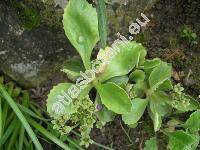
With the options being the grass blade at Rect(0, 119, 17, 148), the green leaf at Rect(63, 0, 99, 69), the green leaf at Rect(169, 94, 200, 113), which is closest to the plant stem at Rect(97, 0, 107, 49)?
the green leaf at Rect(63, 0, 99, 69)

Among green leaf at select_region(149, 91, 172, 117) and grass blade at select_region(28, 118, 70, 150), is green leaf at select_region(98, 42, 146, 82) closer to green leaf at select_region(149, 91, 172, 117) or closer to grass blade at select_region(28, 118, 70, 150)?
green leaf at select_region(149, 91, 172, 117)

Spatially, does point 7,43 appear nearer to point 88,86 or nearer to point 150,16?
point 88,86

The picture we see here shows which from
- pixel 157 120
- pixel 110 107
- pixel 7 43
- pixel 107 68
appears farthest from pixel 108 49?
pixel 7 43

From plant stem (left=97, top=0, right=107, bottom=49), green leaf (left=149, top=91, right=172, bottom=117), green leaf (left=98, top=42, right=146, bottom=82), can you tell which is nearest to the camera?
plant stem (left=97, top=0, right=107, bottom=49)

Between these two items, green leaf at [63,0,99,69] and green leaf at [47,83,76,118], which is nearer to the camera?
green leaf at [63,0,99,69]

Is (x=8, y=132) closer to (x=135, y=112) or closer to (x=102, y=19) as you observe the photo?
(x=135, y=112)

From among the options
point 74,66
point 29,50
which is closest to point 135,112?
point 74,66

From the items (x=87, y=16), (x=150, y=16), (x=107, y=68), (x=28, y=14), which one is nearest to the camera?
(x=87, y=16)
